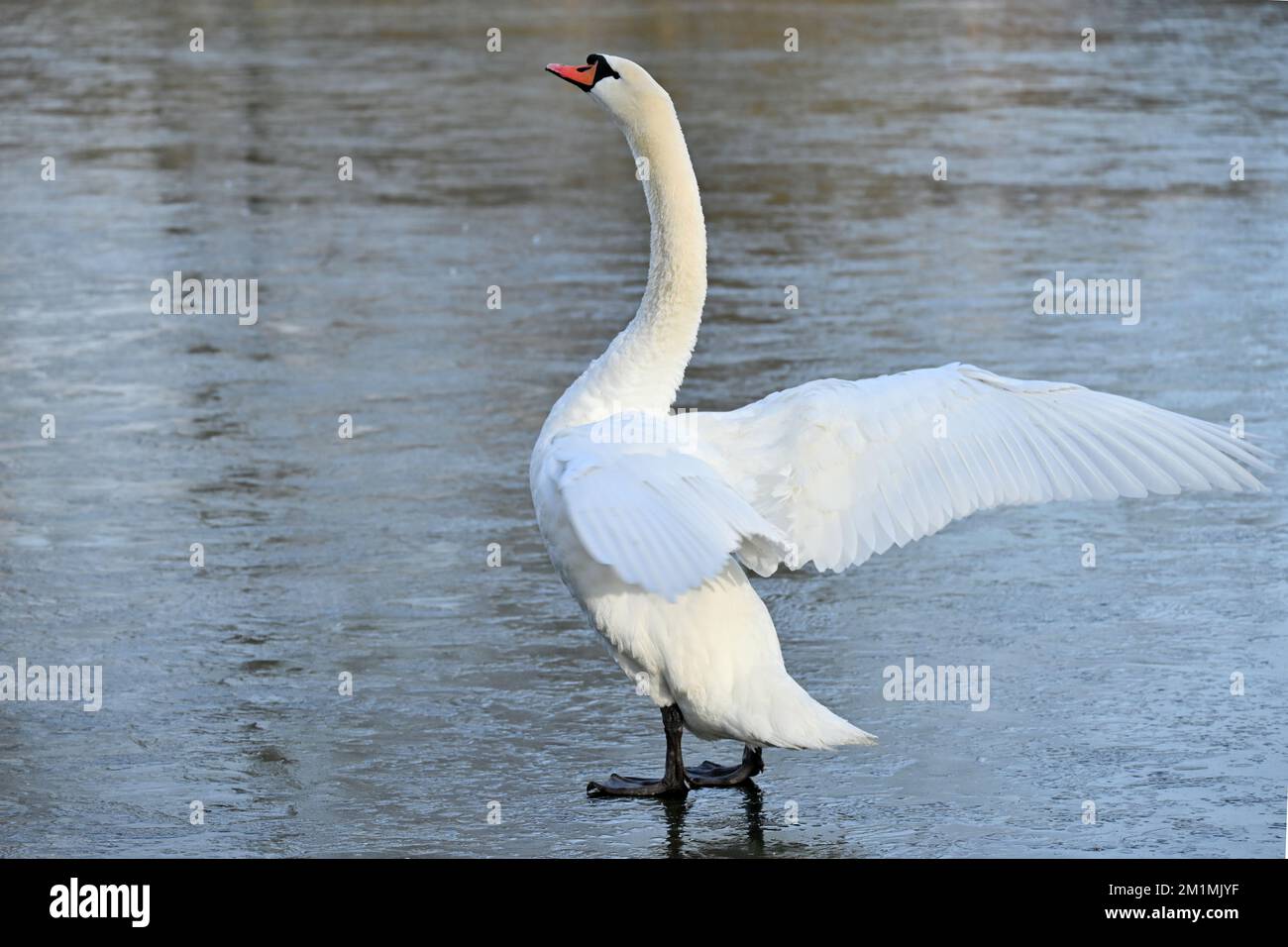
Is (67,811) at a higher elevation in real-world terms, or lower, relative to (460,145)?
lower

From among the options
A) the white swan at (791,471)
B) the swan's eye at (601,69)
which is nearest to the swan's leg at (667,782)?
the white swan at (791,471)

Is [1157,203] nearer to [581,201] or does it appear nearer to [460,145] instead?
[581,201]

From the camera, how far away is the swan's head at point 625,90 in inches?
247

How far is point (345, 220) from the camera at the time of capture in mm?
16297

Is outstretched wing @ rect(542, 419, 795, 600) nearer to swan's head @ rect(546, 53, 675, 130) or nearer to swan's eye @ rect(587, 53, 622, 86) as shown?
swan's head @ rect(546, 53, 675, 130)

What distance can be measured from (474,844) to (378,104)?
58.8 feet

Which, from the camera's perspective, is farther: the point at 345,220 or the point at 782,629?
the point at 345,220

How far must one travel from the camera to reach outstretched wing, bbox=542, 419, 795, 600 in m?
Result: 4.78

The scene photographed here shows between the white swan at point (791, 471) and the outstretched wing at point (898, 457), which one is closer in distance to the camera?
the white swan at point (791, 471)

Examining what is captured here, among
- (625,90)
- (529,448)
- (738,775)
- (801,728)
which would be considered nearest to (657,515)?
(801,728)

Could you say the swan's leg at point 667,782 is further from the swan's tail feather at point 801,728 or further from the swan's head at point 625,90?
the swan's head at point 625,90

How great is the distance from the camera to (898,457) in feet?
19.1

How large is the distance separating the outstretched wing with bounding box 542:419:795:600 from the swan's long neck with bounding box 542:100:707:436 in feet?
1.86

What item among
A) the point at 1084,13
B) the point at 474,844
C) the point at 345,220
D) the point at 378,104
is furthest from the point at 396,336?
the point at 1084,13
